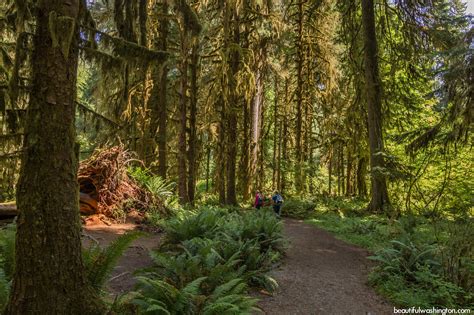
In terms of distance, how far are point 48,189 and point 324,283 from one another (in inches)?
195

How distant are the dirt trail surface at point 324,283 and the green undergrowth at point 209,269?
13.7 inches

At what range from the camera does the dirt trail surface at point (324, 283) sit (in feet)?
17.1

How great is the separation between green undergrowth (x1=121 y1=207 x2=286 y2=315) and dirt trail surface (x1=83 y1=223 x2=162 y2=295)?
1.15 feet

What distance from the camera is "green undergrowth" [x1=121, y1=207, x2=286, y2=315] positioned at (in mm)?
3929

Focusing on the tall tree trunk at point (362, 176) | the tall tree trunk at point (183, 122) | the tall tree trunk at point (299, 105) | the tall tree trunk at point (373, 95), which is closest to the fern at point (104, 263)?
the tall tree trunk at point (183, 122)

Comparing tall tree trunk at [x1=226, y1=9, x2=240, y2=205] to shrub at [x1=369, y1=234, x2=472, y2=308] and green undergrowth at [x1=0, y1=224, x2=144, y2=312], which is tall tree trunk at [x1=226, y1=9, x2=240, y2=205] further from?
green undergrowth at [x1=0, y1=224, x2=144, y2=312]

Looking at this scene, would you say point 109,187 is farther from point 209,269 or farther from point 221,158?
point 221,158

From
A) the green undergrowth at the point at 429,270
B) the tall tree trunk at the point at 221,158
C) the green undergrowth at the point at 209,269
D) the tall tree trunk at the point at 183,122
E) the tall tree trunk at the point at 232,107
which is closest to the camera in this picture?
the green undergrowth at the point at 209,269

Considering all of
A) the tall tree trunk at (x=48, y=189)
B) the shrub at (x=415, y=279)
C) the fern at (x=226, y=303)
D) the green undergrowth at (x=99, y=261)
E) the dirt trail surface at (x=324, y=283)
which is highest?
the tall tree trunk at (x=48, y=189)

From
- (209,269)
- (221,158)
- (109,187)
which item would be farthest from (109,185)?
(221,158)

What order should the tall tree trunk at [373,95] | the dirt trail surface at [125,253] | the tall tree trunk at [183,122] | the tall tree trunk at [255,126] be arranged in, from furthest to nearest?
1. the tall tree trunk at [255,126]
2. the tall tree trunk at [373,95]
3. the tall tree trunk at [183,122]
4. the dirt trail surface at [125,253]

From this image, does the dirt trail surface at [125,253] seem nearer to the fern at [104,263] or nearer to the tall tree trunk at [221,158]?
the fern at [104,263]

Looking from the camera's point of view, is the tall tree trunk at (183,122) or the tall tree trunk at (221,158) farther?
the tall tree trunk at (221,158)

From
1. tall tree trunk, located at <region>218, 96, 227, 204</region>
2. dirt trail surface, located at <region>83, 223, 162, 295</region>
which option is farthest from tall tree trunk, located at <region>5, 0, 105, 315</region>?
tall tree trunk, located at <region>218, 96, 227, 204</region>
